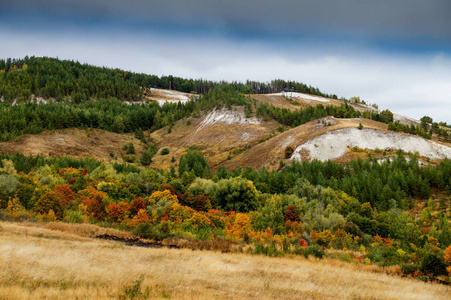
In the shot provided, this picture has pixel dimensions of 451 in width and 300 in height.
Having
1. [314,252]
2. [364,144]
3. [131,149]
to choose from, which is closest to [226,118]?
[131,149]

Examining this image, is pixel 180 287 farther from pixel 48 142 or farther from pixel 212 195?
pixel 48 142

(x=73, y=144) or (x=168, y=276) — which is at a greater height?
(x=168, y=276)

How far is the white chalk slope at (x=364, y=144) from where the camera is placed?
7900 cm

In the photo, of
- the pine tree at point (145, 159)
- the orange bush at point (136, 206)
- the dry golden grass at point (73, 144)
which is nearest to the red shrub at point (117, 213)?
the orange bush at point (136, 206)

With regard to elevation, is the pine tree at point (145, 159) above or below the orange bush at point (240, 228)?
below

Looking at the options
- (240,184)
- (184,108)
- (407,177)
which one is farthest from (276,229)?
(184,108)

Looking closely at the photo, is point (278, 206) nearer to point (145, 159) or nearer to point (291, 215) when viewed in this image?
point (291, 215)

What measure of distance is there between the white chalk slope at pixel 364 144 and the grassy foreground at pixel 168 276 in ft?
197

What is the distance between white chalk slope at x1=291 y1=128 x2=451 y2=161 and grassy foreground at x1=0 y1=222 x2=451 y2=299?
197ft

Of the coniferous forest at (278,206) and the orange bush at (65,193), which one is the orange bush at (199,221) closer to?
the coniferous forest at (278,206)

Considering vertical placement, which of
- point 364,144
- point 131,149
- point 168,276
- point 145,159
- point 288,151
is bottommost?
point 145,159

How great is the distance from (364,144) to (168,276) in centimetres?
7698

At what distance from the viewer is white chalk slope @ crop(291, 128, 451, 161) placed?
3110 inches

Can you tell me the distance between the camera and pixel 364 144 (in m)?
82.3
